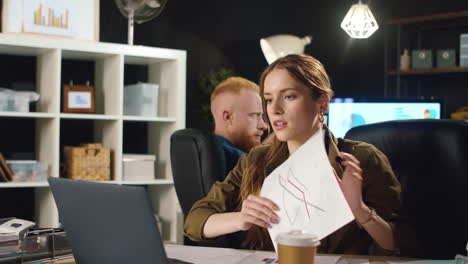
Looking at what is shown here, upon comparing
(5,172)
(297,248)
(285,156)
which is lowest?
(5,172)

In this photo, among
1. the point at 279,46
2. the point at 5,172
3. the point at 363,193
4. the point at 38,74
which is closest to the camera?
the point at 363,193

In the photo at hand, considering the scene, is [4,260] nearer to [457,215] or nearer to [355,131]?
[355,131]

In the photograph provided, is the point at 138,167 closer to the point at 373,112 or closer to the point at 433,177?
the point at 373,112

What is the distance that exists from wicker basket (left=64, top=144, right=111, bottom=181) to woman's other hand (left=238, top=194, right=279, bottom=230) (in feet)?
8.39

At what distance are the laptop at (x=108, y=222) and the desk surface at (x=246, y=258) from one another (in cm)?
22

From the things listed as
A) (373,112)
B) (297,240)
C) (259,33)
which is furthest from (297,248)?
(259,33)

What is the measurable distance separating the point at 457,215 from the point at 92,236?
3.23ft

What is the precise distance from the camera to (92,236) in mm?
1077

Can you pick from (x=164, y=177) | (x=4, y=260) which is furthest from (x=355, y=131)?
(x=164, y=177)

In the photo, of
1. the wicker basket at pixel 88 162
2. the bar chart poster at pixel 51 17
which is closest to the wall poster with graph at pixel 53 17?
the bar chart poster at pixel 51 17

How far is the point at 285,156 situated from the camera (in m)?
1.50

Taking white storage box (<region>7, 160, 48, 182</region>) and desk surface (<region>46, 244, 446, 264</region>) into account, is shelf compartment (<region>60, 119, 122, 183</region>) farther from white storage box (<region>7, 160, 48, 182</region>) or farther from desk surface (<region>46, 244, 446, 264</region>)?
desk surface (<region>46, 244, 446, 264</region>)

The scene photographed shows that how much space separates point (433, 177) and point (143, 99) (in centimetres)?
258

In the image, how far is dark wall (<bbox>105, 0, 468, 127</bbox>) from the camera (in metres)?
4.65
